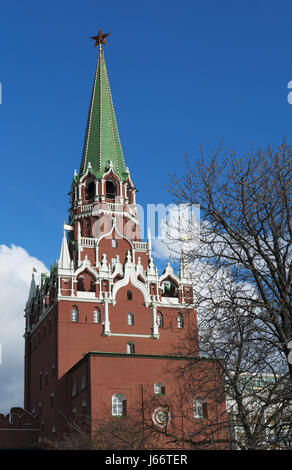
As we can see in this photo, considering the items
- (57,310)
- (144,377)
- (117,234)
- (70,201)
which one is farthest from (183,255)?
(70,201)

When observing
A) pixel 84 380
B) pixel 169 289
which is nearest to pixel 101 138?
pixel 169 289

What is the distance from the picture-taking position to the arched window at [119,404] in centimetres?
4909

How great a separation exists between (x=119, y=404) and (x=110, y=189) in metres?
25.8

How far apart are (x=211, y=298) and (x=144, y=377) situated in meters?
31.4

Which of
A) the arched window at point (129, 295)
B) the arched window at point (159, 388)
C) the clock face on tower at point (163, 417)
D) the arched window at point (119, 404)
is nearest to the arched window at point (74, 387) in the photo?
the arched window at point (119, 404)

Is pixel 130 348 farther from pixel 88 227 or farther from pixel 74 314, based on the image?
pixel 88 227

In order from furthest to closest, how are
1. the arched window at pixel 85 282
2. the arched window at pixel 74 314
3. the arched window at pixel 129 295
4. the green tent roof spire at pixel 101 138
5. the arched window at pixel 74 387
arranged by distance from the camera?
the green tent roof spire at pixel 101 138
the arched window at pixel 85 282
the arched window at pixel 129 295
the arched window at pixel 74 314
the arched window at pixel 74 387

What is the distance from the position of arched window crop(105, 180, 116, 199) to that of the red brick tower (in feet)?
0.33

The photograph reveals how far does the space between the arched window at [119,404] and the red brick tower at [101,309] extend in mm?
73

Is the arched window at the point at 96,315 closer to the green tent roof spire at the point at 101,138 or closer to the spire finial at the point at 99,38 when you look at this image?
the green tent roof spire at the point at 101,138

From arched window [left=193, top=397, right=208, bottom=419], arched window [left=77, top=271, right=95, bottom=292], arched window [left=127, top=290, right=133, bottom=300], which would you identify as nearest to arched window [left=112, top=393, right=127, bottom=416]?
arched window [left=193, top=397, right=208, bottom=419]
